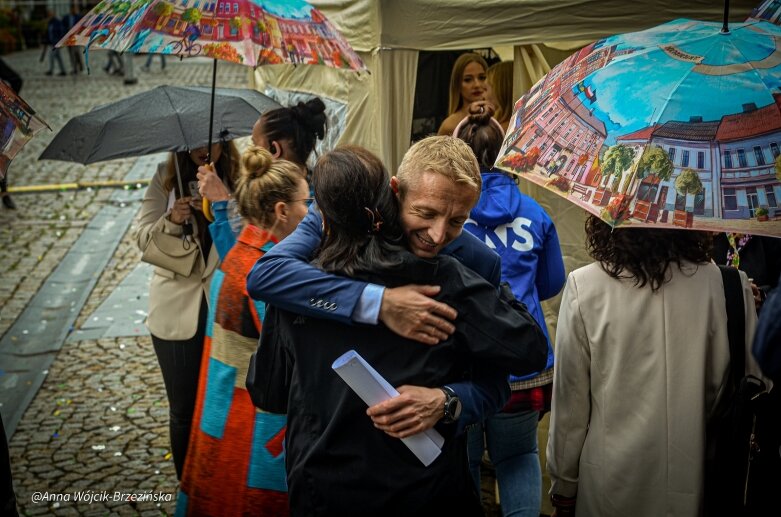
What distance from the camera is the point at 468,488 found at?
2252mm

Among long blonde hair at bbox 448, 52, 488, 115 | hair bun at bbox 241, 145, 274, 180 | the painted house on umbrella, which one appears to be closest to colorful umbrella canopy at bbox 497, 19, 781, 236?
A: the painted house on umbrella

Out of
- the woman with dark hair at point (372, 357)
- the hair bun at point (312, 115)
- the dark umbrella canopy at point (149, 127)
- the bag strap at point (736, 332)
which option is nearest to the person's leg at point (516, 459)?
the bag strap at point (736, 332)

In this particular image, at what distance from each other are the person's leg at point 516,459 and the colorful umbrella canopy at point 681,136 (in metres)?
1.18

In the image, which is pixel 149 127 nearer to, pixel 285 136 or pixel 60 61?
pixel 285 136

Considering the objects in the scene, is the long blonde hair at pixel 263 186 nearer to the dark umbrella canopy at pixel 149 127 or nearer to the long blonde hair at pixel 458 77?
the dark umbrella canopy at pixel 149 127

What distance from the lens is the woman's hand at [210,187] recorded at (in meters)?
3.71

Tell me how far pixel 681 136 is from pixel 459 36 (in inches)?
80.6

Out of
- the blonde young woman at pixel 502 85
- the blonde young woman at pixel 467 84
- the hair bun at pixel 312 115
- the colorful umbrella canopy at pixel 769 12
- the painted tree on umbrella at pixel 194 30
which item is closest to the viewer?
the colorful umbrella canopy at pixel 769 12

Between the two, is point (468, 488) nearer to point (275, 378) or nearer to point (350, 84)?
point (275, 378)

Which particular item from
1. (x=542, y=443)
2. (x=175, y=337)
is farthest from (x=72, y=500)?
(x=542, y=443)

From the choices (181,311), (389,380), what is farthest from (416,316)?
(181,311)

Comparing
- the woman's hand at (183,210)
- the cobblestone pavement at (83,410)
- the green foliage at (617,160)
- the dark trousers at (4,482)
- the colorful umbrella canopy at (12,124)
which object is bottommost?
the cobblestone pavement at (83,410)

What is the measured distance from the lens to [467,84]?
16.9ft

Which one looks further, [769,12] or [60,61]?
[60,61]
